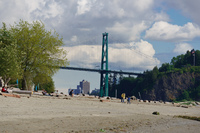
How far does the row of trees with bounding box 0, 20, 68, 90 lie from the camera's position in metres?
42.2

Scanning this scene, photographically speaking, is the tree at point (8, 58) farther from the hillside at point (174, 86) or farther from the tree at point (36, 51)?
the hillside at point (174, 86)

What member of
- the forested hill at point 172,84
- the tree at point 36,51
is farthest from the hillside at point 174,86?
the tree at point 36,51

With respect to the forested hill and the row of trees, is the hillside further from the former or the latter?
the row of trees

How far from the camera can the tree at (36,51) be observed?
43.0 m

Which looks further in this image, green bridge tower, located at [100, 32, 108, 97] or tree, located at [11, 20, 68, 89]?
green bridge tower, located at [100, 32, 108, 97]

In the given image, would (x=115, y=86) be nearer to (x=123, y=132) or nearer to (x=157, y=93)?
(x=157, y=93)

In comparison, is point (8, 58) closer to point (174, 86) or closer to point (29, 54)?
point (29, 54)

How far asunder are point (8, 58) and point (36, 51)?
140 inches

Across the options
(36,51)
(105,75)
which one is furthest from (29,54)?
(105,75)

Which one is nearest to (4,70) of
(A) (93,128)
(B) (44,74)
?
(B) (44,74)

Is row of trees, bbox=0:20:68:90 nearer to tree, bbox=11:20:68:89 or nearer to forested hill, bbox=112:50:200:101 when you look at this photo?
tree, bbox=11:20:68:89

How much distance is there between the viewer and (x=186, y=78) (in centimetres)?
13825

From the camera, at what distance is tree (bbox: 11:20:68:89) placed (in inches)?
1694

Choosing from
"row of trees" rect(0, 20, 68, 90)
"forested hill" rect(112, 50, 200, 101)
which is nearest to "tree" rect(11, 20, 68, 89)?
"row of trees" rect(0, 20, 68, 90)
